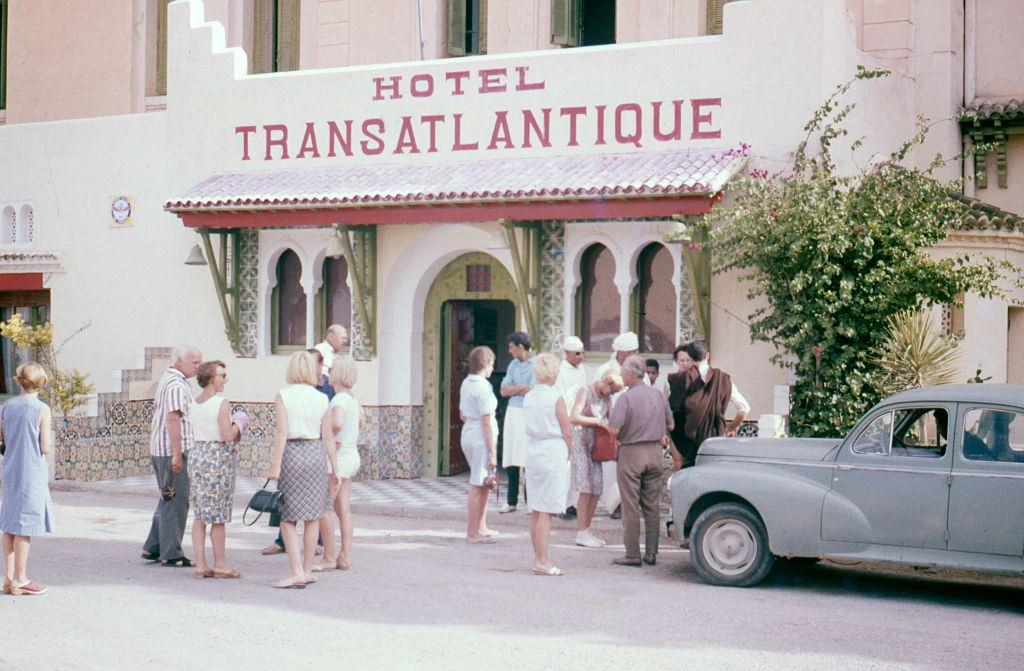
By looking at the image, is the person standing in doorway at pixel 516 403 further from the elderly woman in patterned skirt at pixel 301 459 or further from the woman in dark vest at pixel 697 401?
the elderly woman in patterned skirt at pixel 301 459

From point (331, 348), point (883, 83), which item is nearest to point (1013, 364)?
point (883, 83)

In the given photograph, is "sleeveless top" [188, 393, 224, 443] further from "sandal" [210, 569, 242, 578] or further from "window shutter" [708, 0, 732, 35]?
"window shutter" [708, 0, 732, 35]

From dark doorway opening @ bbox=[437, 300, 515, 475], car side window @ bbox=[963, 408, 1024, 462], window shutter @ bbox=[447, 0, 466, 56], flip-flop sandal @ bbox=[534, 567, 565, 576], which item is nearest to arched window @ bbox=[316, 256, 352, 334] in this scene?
dark doorway opening @ bbox=[437, 300, 515, 475]

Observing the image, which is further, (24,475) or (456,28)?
(456,28)

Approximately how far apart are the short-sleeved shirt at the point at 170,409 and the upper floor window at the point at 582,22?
10.5 meters

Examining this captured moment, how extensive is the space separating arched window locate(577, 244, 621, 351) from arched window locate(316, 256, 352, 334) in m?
3.46

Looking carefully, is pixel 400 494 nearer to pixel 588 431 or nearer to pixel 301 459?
pixel 588 431

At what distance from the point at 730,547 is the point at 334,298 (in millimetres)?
9248

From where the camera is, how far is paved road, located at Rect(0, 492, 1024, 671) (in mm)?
8055

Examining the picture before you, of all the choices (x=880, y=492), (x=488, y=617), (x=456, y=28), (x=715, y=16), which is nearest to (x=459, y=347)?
(x=456, y=28)

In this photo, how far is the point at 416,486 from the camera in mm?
17406

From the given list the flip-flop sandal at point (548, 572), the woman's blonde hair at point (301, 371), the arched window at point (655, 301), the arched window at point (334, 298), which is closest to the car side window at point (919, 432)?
the flip-flop sandal at point (548, 572)

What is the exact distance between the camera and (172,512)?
11.4m

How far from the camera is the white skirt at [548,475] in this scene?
1101 cm
